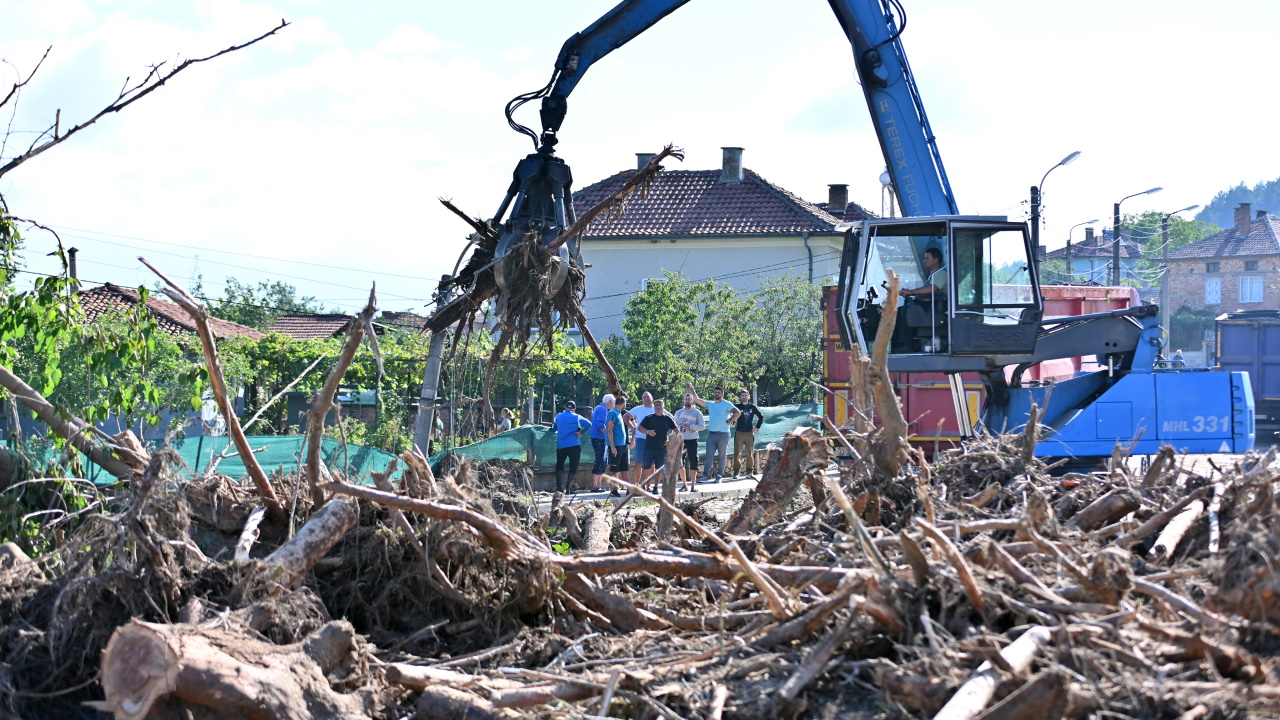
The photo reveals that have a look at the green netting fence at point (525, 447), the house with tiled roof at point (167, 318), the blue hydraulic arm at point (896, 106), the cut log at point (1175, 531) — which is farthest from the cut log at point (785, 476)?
the green netting fence at point (525, 447)

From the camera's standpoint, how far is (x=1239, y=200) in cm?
17875

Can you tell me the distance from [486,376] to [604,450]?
24.5 feet

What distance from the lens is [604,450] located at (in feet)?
50.8

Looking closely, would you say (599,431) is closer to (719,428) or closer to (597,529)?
(719,428)

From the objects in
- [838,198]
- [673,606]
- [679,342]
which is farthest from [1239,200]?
[673,606]

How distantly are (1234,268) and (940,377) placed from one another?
248 feet

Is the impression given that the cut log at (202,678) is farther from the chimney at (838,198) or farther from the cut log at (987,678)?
the chimney at (838,198)

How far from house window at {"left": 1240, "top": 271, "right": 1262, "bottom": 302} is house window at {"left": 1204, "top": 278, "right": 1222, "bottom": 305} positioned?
5.57ft

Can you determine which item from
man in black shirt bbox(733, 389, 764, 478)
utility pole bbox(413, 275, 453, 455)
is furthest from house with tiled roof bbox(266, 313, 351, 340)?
utility pole bbox(413, 275, 453, 455)

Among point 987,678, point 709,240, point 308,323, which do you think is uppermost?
point 709,240

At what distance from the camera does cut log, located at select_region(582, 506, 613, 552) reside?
7.25 m

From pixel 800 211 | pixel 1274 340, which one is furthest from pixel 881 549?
pixel 800 211

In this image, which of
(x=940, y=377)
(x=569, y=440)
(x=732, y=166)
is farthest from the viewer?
(x=732, y=166)

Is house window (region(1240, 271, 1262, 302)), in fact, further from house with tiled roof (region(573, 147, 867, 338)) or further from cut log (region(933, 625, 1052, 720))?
cut log (region(933, 625, 1052, 720))
